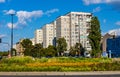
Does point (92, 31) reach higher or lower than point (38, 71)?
higher

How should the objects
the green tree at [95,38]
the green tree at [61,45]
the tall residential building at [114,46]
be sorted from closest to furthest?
the green tree at [95,38] < the green tree at [61,45] < the tall residential building at [114,46]

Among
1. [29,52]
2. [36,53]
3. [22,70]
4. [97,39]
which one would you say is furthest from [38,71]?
[36,53]

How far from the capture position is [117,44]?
545 ft

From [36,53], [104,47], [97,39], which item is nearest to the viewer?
[97,39]

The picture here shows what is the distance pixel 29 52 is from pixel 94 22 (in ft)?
216

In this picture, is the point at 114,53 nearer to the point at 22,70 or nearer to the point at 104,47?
the point at 104,47

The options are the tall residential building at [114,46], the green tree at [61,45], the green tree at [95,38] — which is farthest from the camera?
the tall residential building at [114,46]

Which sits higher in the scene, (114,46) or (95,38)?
(114,46)

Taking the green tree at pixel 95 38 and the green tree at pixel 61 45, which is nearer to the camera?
the green tree at pixel 95 38

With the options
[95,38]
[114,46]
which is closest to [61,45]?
[114,46]

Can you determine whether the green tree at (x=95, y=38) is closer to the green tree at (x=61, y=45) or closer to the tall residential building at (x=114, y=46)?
the green tree at (x=61, y=45)

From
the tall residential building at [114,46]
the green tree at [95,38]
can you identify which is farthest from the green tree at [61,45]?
the green tree at [95,38]

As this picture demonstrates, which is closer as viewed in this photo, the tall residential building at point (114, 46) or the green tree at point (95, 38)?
the green tree at point (95, 38)

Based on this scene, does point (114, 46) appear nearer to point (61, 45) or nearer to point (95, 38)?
point (61, 45)
